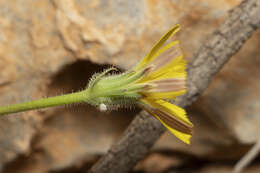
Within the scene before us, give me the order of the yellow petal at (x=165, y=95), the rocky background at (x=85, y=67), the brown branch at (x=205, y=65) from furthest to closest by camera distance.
Answer: the rocky background at (x=85, y=67), the brown branch at (x=205, y=65), the yellow petal at (x=165, y=95)

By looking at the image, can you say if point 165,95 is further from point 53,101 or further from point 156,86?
point 53,101

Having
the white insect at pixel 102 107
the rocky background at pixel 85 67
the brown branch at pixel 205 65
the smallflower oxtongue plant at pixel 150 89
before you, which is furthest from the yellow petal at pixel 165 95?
the rocky background at pixel 85 67

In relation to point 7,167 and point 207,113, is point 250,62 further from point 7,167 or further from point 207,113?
point 7,167

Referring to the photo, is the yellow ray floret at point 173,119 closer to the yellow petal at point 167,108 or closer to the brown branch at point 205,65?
the yellow petal at point 167,108

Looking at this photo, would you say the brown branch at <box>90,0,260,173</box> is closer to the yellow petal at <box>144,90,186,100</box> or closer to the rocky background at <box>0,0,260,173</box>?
the rocky background at <box>0,0,260,173</box>

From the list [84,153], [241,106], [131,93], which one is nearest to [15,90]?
[84,153]

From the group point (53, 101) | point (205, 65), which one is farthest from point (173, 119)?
point (205, 65)

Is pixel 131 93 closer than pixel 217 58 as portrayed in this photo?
Yes

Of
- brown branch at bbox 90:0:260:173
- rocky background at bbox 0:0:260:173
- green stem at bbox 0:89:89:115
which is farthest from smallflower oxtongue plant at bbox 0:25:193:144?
rocky background at bbox 0:0:260:173
